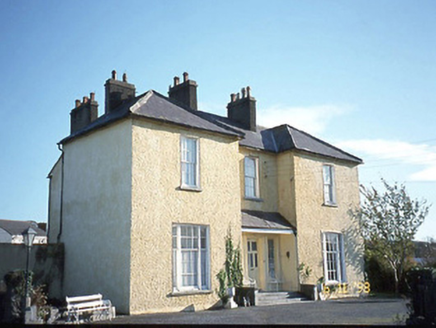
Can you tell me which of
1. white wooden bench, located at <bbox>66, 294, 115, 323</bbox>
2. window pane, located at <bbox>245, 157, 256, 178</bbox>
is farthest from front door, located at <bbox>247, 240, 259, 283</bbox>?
white wooden bench, located at <bbox>66, 294, 115, 323</bbox>

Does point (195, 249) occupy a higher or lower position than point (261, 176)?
lower

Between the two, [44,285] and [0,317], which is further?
[44,285]

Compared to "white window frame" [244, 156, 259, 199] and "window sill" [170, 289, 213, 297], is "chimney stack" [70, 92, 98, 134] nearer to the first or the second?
"white window frame" [244, 156, 259, 199]

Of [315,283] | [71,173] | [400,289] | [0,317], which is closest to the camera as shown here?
[0,317]

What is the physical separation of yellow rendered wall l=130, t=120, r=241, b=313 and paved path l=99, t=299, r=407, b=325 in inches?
34.9

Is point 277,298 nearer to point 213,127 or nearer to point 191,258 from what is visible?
point 191,258

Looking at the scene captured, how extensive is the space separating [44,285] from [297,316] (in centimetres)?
864

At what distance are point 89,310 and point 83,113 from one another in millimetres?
10199

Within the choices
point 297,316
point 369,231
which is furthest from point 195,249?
point 369,231

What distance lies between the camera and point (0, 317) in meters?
13.1

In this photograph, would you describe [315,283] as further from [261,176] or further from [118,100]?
[118,100]

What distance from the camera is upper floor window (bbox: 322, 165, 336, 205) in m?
23.4

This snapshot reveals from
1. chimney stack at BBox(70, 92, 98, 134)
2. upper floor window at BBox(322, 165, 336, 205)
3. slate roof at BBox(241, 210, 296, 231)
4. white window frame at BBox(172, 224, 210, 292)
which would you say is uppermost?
chimney stack at BBox(70, 92, 98, 134)

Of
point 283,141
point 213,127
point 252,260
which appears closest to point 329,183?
point 283,141
